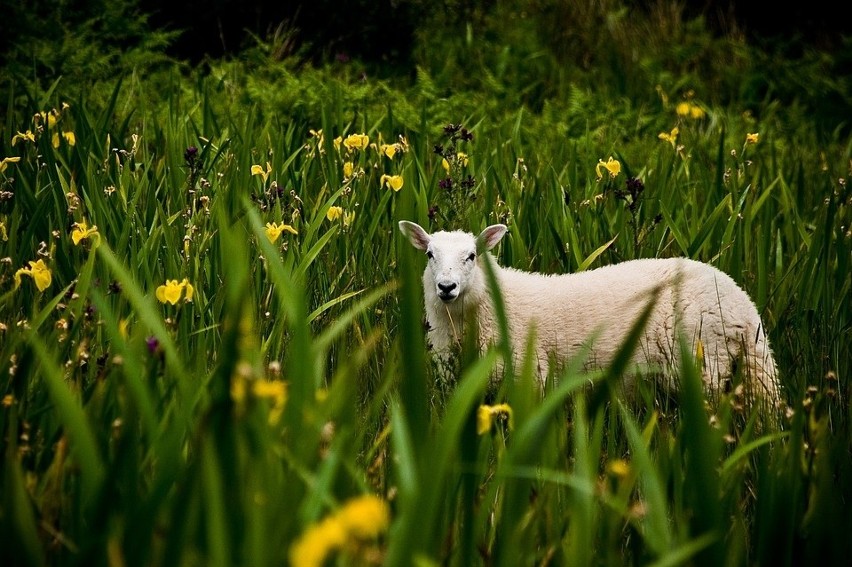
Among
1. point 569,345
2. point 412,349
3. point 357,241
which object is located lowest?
point 569,345

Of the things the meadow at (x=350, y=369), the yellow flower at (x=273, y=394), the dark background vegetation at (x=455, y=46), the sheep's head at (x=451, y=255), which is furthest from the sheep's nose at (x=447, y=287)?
the dark background vegetation at (x=455, y=46)

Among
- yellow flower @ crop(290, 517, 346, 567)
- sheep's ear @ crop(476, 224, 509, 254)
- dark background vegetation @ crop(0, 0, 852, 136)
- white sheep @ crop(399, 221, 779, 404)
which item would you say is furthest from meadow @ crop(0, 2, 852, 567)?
dark background vegetation @ crop(0, 0, 852, 136)

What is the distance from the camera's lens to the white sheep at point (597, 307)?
338 centimetres

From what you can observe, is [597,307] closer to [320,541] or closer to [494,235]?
[494,235]

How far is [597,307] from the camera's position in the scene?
141 inches

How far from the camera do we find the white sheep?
3377 millimetres

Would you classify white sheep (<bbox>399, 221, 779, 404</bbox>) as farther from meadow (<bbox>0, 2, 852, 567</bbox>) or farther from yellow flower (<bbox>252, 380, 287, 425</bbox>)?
yellow flower (<bbox>252, 380, 287, 425</bbox>)

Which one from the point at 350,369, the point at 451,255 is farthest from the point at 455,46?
the point at 350,369

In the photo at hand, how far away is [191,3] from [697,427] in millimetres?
7073

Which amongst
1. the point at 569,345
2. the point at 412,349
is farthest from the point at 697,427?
the point at 569,345

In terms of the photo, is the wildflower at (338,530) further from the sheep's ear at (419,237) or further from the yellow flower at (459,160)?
the yellow flower at (459,160)

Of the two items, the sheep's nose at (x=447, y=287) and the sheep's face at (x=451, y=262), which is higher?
the sheep's face at (x=451, y=262)

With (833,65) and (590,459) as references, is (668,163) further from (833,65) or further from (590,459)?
(833,65)

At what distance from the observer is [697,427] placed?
1585 millimetres
